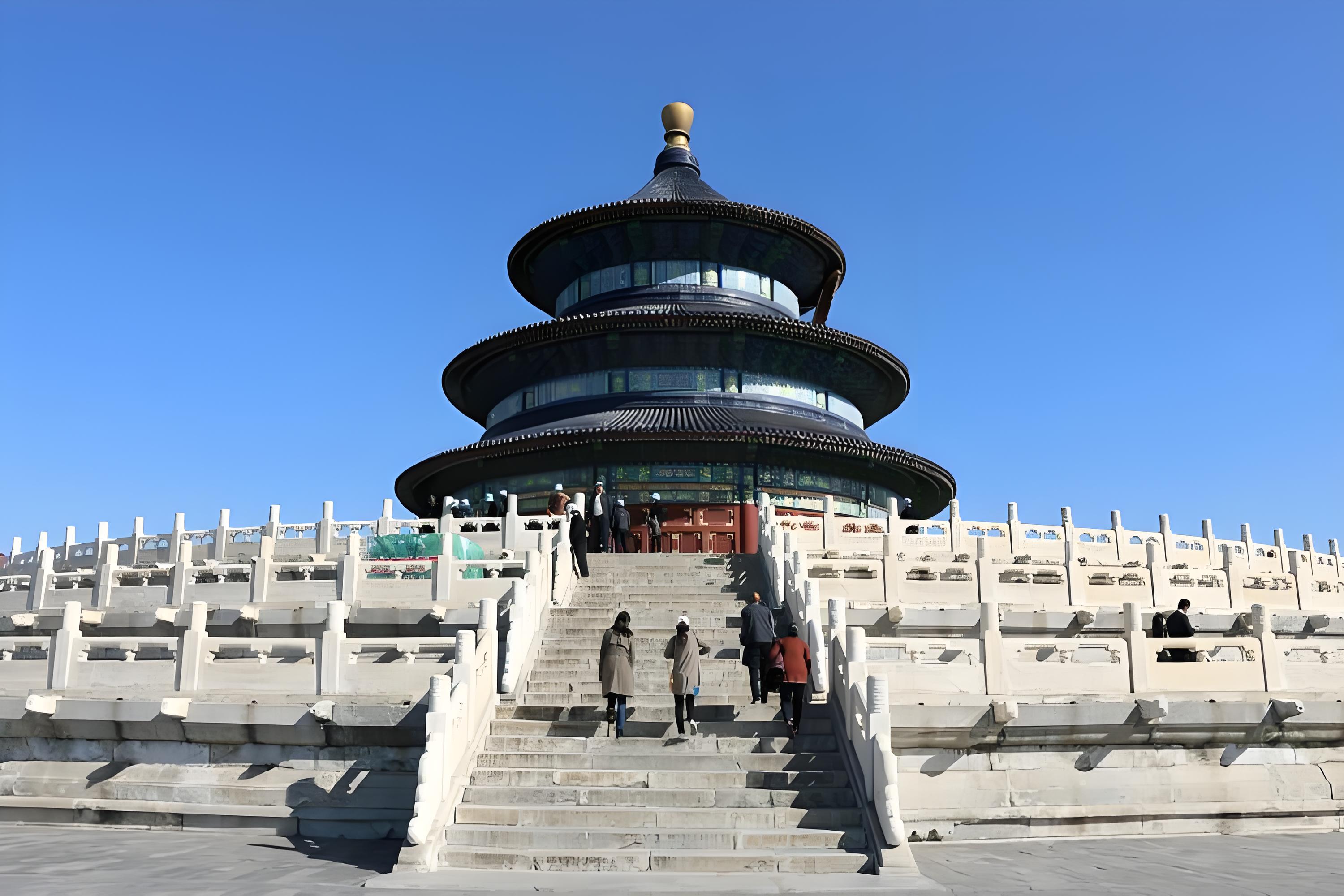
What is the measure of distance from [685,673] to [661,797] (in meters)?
1.64

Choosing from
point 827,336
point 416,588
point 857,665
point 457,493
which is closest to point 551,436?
point 457,493

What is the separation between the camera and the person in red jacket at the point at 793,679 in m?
12.9

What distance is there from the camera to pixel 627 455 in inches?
1204

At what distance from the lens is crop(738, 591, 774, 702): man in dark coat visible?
45.3ft

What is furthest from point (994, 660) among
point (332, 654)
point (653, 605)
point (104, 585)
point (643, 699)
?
point (104, 585)

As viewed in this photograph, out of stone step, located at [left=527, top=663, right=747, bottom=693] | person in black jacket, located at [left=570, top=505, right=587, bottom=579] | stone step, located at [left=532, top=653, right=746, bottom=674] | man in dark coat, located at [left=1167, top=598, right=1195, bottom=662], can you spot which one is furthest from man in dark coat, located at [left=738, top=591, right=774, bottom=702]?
person in black jacket, located at [left=570, top=505, right=587, bottom=579]

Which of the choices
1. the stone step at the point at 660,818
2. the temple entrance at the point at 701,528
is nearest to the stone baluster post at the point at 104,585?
the stone step at the point at 660,818

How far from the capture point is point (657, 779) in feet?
39.7

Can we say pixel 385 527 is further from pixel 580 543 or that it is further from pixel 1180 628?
pixel 1180 628

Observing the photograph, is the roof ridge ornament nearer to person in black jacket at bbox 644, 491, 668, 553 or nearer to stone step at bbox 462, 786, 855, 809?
person in black jacket at bbox 644, 491, 668, 553

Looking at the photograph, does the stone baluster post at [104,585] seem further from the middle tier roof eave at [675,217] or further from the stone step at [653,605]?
the middle tier roof eave at [675,217]

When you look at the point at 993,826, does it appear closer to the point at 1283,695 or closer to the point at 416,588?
the point at 1283,695

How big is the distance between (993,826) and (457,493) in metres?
24.2

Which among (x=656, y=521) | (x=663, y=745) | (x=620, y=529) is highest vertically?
(x=656, y=521)
